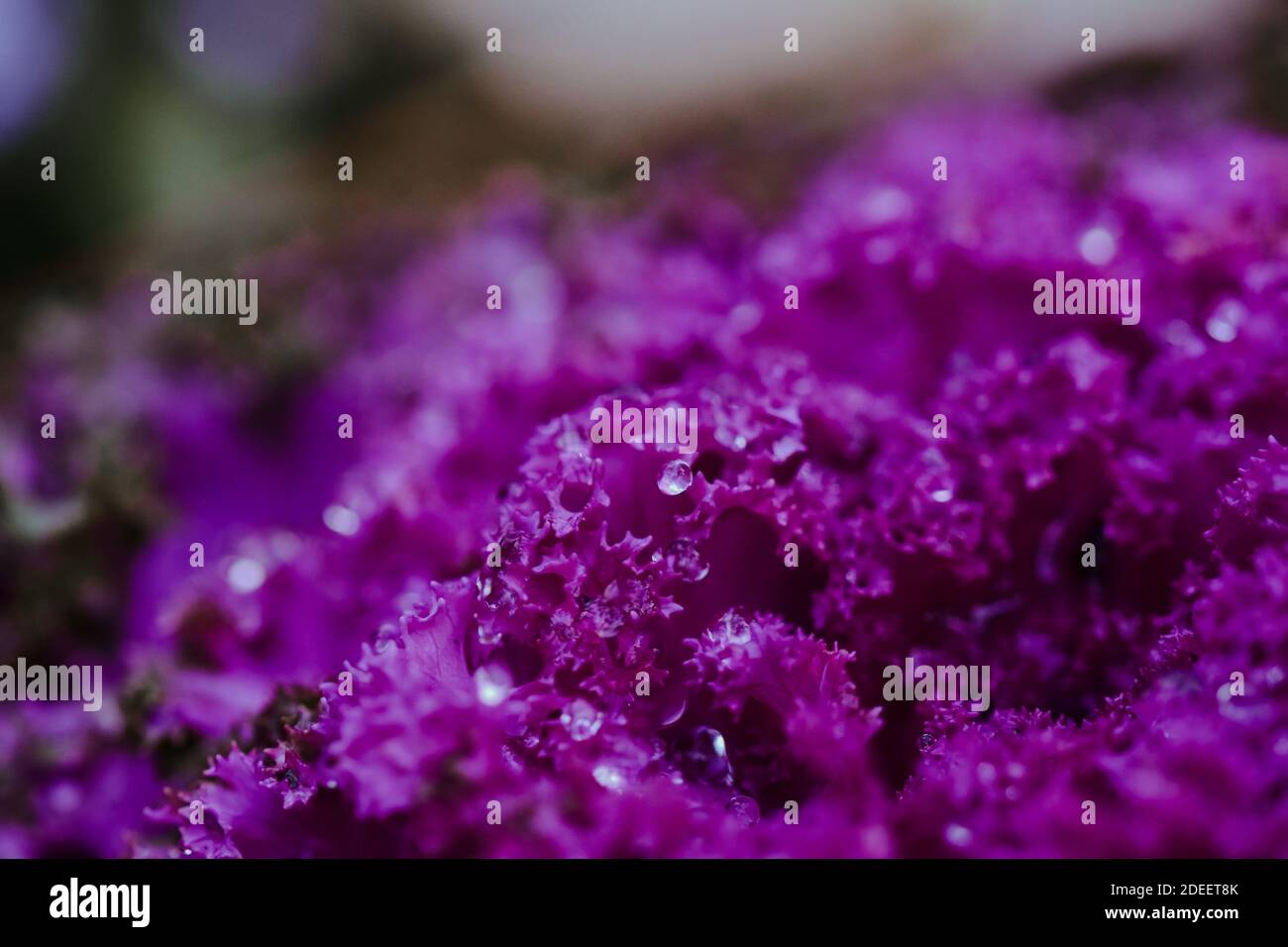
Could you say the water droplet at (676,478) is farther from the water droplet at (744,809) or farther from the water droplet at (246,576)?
the water droplet at (246,576)

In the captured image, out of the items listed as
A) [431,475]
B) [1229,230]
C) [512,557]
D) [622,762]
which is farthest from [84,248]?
[1229,230]

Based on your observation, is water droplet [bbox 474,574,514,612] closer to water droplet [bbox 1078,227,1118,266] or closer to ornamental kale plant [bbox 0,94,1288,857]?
ornamental kale plant [bbox 0,94,1288,857]

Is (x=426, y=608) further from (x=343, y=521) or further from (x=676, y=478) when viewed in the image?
(x=343, y=521)

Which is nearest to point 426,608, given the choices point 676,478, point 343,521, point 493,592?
point 493,592

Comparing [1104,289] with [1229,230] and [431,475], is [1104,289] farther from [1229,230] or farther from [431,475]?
[431,475]

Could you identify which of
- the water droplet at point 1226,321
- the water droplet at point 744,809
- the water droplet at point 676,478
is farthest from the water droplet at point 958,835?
the water droplet at point 1226,321

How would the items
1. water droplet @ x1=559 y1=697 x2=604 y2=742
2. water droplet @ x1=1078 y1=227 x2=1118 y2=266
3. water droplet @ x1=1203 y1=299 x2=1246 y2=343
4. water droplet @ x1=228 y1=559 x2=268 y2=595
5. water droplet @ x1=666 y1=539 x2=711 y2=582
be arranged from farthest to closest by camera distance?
water droplet @ x1=228 y1=559 x2=268 y2=595 → water droplet @ x1=1078 y1=227 x2=1118 y2=266 → water droplet @ x1=1203 y1=299 x2=1246 y2=343 → water droplet @ x1=666 y1=539 x2=711 y2=582 → water droplet @ x1=559 y1=697 x2=604 y2=742

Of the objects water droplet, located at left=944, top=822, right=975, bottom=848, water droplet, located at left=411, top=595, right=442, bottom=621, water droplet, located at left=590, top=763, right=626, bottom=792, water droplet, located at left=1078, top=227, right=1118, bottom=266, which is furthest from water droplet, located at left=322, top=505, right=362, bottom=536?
water droplet, located at left=1078, top=227, right=1118, bottom=266
